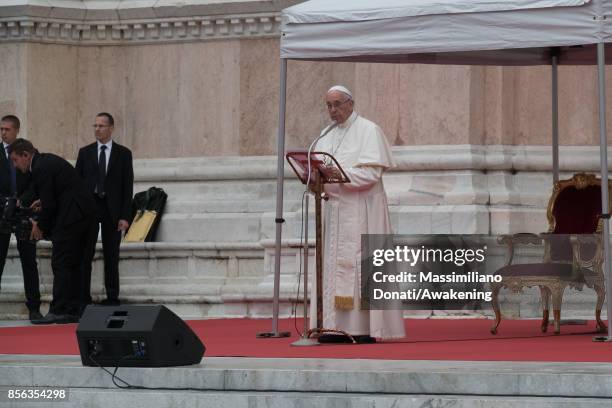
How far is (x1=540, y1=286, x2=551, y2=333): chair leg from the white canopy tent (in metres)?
1.43

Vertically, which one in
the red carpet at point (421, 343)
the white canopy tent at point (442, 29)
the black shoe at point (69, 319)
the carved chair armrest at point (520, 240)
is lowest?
the red carpet at point (421, 343)

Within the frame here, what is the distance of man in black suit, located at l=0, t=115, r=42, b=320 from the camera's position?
17.3m

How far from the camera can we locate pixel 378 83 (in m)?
17.3

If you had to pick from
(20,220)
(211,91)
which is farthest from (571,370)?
(211,91)

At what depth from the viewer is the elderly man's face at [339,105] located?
13.6 meters

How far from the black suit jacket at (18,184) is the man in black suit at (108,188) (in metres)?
0.57

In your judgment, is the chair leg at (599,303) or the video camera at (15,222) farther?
the video camera at (15,222)

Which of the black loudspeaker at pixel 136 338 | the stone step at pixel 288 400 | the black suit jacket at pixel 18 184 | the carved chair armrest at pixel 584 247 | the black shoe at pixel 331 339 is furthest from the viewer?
the black suit jacket at pixel 18 184

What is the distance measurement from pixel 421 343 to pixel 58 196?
16.3 feet

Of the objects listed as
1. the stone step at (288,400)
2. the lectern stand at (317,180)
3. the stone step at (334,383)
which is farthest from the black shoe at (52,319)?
the stone step at (288,400)

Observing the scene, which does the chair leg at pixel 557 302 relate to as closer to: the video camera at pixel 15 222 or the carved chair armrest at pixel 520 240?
the carved chair armrest at pixel 520 240

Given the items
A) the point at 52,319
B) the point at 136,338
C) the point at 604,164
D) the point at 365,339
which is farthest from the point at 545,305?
the point at 52,319

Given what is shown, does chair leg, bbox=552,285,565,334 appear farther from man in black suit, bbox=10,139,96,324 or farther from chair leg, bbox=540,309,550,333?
man in black suit, bbox=10,139,96,324

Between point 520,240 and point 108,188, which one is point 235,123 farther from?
point 520,240
